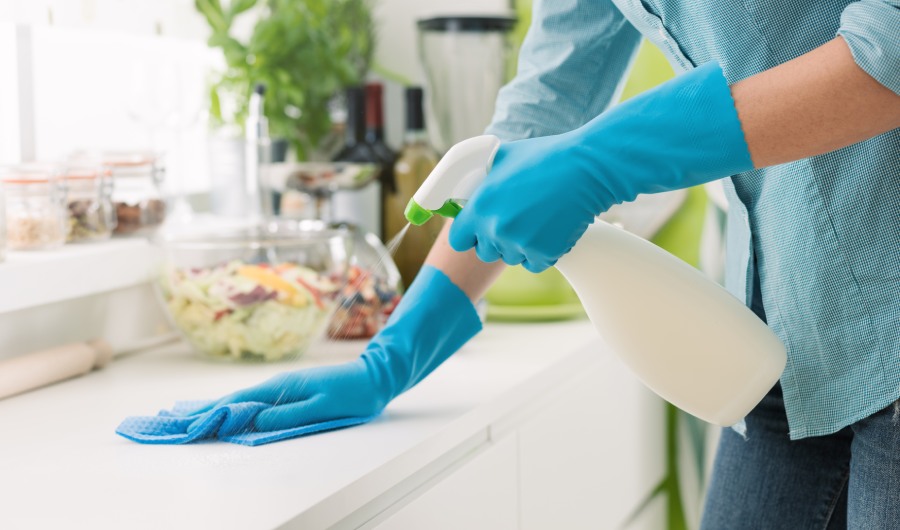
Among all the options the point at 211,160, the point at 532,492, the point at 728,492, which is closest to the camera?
the point at 728,492

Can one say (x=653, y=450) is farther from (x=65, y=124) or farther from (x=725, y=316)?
(x=65, y=124)

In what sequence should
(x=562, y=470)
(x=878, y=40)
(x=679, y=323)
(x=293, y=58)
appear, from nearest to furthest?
1. (x=878, y=40)
2. (x=679, y=323)
3. (x=562, y=470)
4. (x=293, y=58)

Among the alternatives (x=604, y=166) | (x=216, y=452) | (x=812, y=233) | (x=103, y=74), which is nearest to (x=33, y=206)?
(x=103, y=74)

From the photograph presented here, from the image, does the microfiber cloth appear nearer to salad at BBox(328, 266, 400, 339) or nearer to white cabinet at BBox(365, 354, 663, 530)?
white cabinet at BBox(365, 354, 663, 530)

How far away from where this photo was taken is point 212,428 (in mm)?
926

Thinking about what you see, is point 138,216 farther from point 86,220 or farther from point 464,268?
point 464,268


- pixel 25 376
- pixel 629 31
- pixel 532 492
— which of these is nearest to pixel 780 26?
pixel 629 31

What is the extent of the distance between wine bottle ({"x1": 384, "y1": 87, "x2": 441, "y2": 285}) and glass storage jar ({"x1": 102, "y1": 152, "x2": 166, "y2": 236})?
1.32ft

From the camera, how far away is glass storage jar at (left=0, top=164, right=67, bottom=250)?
1202 mm

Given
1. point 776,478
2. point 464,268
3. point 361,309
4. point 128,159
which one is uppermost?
point 128,159

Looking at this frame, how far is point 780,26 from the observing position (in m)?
0.85

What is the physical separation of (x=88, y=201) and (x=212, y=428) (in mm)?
527

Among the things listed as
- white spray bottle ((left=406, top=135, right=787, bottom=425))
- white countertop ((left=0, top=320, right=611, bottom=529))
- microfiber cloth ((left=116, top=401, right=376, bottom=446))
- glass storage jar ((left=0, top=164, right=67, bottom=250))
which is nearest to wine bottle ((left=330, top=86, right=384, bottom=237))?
white countertop ((left=0, top=320, right=611, bottom=529))

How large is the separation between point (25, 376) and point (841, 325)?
0.86 metres
